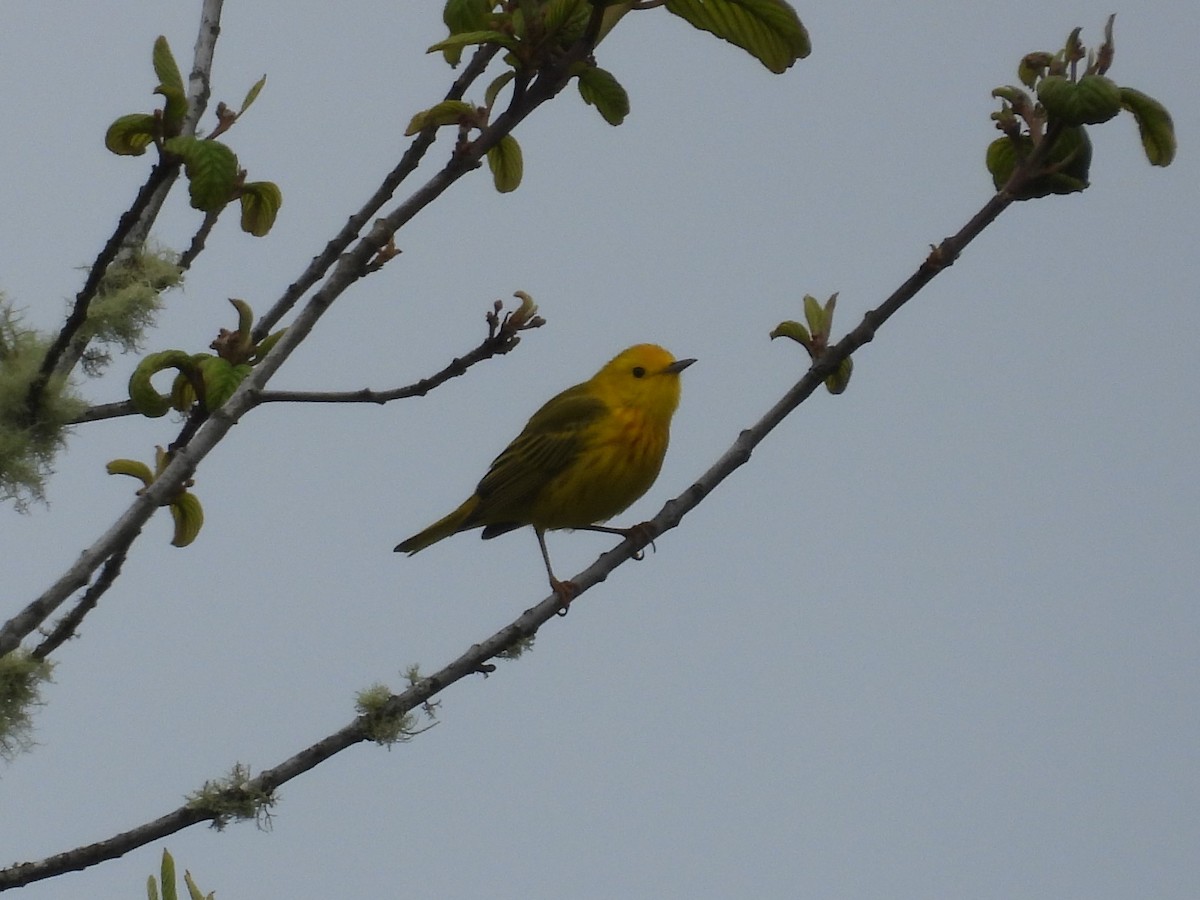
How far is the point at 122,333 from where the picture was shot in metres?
3.94

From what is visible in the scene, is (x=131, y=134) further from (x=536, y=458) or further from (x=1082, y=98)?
(x=536, y=458)

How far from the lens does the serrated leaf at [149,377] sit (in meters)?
3.35

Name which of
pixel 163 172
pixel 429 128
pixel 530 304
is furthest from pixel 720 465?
pixel 163 172

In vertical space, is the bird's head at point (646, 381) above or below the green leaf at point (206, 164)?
above

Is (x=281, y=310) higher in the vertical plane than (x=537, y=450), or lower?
lower

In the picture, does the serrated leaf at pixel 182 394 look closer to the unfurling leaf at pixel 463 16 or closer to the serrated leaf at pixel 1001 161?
the unfurling leaf at pixel 463 16

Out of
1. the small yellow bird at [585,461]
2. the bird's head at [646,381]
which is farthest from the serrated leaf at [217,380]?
the bird's head at [646,381]

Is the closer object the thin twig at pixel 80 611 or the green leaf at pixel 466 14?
the green leaf at pixel 466 14

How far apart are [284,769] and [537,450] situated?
3.70 metres

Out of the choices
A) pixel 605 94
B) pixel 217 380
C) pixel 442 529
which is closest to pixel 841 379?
pixel 605 94

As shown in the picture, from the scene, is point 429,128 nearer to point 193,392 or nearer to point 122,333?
point 193,392

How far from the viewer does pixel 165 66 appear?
3.26m

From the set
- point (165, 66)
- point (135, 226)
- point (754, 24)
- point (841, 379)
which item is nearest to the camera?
point (754, 24)

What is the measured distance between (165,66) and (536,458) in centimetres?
377
